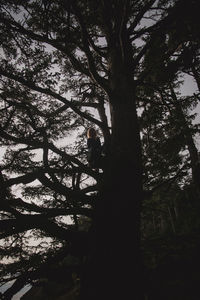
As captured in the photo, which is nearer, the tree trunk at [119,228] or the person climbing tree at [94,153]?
the tree trunk at [119,228]

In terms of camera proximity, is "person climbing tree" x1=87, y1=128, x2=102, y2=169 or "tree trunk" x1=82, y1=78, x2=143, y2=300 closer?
"tree trunk" x1=82, y1=78, x2=143, y2=300

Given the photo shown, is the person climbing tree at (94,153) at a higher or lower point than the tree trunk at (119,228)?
higher

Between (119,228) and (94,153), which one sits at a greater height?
(94,153)

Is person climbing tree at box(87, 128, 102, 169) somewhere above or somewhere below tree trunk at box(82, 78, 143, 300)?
above

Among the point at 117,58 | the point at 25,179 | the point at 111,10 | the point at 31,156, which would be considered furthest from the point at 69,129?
the point at 25,179

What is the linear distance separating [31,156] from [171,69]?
4568mm

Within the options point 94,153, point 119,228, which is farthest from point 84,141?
point 119,228

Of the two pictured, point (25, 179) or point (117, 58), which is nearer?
point (25, 179)

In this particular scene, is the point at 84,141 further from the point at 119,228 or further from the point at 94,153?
the point at 119,228

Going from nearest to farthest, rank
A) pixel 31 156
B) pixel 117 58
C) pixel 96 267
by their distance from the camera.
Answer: pixel 96 267 < pixel 117 58 < pixel 31 156

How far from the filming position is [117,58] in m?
3.83

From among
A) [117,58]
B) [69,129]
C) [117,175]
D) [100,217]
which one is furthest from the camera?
[69,129]

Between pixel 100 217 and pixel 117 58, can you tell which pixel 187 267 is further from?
pixel 117 58

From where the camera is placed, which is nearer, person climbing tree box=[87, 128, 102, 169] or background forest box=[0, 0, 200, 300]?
background forest box=[0, 0, 200, 300]
